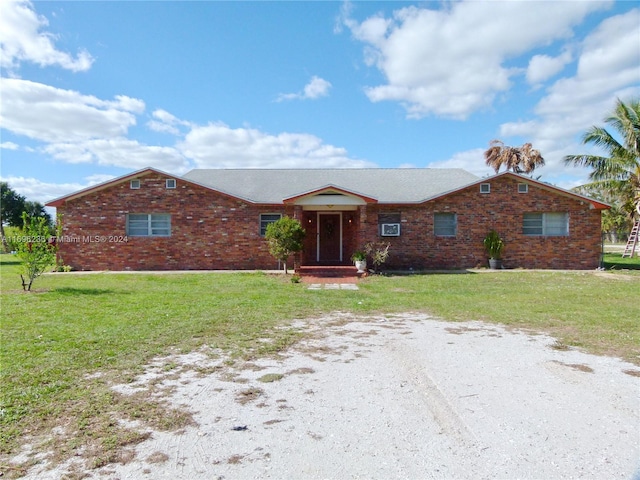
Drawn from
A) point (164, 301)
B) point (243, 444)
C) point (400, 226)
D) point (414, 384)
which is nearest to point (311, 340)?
point (414, 384)

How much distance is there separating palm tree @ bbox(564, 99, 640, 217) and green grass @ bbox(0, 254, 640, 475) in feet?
32.2

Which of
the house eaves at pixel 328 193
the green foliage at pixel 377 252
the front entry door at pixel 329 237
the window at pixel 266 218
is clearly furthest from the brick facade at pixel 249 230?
the front entry door at pixel 329 237

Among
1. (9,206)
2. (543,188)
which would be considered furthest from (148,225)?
(9,206)

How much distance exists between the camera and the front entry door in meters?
18.6

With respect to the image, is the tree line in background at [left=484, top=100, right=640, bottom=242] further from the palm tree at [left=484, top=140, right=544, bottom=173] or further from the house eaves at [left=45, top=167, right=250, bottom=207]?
the house eaves at [left=45, top=167, right=250, bottom=207]

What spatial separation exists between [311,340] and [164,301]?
4.62 metres

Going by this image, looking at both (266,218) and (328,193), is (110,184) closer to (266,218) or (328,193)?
(266,218)

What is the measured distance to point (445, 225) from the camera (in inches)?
673

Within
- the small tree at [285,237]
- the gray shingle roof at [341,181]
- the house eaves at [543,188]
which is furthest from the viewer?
the gray shingle roof at [341,181]

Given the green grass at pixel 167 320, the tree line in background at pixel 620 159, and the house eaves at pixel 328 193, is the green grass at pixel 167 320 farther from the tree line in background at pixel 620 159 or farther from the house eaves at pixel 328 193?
the tree line in background at pixel 620 159

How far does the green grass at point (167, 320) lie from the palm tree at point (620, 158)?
386 inches

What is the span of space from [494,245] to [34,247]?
15.2 metres

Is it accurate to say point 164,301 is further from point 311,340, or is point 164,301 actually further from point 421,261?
point 421,261

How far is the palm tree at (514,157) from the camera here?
29938mm
